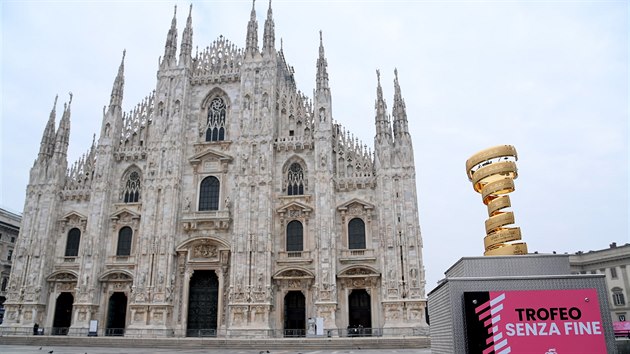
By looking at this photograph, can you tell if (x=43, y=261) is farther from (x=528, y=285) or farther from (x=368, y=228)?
(x=528, y=285)

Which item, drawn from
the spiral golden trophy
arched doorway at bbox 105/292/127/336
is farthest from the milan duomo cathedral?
the spiral golden trophy

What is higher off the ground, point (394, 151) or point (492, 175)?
point (394, 151)

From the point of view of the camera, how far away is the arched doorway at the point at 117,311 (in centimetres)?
3150

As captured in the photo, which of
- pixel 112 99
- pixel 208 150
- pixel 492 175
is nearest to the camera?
pixel 492 175

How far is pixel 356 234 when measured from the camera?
3028 cm

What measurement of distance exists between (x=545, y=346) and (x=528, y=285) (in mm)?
1170

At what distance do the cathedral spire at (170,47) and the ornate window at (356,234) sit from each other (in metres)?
19.2

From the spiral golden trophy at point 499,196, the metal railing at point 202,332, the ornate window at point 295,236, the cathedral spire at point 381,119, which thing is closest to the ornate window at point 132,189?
the metal railing at point 202,332

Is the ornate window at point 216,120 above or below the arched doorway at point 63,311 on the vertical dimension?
above

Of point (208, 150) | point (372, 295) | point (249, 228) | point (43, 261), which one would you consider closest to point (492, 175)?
point (372, 295)

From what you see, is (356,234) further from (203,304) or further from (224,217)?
(203,304)

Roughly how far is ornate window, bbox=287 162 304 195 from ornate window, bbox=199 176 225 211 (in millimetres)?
5260

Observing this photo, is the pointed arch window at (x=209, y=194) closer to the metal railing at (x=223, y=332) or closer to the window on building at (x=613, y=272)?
the metal railing at (x=223, y=332)

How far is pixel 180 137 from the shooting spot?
33812mm
